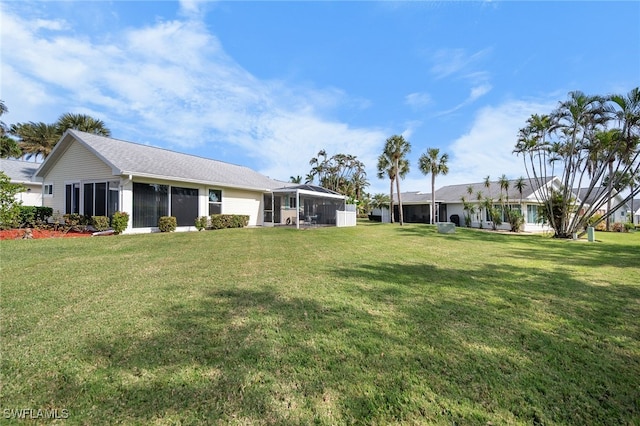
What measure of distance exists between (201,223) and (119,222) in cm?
398

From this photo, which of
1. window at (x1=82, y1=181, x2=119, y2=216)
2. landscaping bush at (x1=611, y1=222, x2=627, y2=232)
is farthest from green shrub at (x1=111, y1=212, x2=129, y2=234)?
landscaping bush at (x1=611, y1=222, x2=627, y2=232)

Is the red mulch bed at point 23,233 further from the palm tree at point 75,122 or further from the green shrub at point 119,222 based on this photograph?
the palm tree at point 75,122

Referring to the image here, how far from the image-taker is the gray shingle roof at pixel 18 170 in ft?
57.1

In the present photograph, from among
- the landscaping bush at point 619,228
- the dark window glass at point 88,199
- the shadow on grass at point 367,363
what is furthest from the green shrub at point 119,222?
the landscaping bush at point 619,228

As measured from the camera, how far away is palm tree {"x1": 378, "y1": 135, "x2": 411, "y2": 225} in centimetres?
2900

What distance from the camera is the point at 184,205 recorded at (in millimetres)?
15391

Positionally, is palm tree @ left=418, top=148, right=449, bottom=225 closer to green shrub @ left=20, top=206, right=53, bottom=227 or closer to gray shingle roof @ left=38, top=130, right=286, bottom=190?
gray shingle roof @ left=38, top=130, right=286, bottom=190

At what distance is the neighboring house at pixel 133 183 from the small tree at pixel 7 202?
2460 mm

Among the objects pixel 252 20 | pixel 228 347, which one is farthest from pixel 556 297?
pixel 252 20

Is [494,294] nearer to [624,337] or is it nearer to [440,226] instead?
[624,337]

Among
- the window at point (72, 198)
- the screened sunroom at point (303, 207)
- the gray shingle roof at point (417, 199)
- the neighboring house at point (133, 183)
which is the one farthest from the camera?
the gray shingle roof at point (417, 199)

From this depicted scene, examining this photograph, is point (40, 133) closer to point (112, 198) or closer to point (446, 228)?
point (112, 198)

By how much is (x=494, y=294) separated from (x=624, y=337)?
168 centimetres

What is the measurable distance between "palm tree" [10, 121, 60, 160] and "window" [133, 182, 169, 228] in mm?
23455
